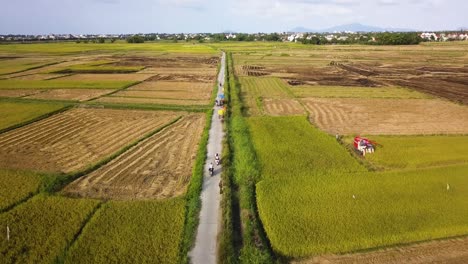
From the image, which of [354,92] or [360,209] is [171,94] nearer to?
[354,92]

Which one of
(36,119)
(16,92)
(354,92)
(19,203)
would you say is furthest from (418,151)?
(16,92)

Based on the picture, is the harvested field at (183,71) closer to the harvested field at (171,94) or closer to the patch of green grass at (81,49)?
the harvested field at (171,94)

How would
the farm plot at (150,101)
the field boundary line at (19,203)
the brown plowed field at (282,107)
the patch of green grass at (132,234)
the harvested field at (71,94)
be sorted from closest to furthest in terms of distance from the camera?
the patch of green grass at (132,234) → the field boundary line at (19,203) → the brown plowed field at (282,107) → the farm plot at (150,101) → the harvested field at (71,94)

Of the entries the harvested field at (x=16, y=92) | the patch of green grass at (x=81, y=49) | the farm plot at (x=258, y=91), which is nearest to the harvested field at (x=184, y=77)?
the farm plot at (x=258, y=91)

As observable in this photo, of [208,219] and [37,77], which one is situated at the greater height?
[37,77]

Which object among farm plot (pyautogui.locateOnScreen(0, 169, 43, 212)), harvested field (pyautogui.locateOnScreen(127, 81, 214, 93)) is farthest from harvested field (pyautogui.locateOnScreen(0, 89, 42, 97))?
farm plot (pyautogui.locateOnScreen(0, 169, 43, 212))

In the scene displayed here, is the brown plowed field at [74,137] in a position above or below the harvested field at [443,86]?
below
